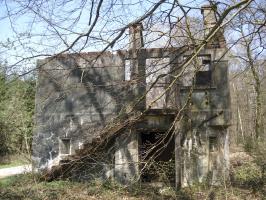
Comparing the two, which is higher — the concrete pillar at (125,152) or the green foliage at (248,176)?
the concrete pillar at (125,152)

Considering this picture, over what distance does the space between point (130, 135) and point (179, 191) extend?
9.85 feet

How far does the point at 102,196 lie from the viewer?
14164 mm

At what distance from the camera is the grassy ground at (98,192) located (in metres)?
13.6

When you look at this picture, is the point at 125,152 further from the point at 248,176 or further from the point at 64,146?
the point at 248,176

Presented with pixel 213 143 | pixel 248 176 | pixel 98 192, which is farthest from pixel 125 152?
pixel 248 176

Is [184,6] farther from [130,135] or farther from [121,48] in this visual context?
[130,135]

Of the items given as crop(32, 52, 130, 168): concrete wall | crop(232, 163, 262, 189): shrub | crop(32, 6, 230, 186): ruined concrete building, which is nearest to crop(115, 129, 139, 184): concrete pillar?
crop(32, 6, 230, 186): ruined concrete building

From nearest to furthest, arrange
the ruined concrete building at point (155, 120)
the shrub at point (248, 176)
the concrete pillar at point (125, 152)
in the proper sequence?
the shrub at point (248, 176) < the ruined concrete building at point (155, 120) < the concrete pillar at point (125, 152)

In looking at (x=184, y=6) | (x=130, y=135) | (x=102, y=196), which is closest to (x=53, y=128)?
(x=130, y=135)

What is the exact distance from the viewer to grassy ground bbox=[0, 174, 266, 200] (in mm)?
13559

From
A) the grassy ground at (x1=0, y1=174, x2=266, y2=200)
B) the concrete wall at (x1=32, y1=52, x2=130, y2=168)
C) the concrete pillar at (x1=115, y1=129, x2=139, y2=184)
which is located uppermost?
the concrete wall at (x1=32, y1=52, x2=130, y2=168)

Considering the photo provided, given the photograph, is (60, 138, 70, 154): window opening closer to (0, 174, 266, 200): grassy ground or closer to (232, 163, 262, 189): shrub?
(0, 174, 266, 200): grassy ground

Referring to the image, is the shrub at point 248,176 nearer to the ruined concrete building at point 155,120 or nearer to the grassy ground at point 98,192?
the grassy ground at point 98,192

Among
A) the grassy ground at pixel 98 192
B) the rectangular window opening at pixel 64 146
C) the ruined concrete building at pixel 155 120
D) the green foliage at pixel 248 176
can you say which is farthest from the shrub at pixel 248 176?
the rectangular window opening at pixel 64 146
